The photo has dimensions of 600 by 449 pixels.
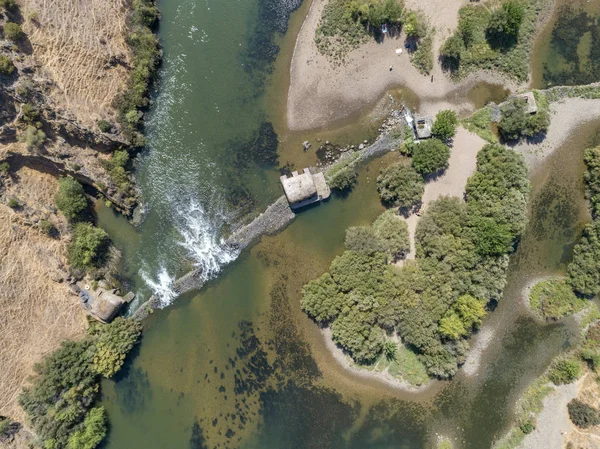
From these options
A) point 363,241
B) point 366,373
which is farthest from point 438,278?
point 366,373

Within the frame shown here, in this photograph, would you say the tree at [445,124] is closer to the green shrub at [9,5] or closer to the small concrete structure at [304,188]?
the small concrete structure at [304,188]

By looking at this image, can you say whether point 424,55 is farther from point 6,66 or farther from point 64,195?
point 6,66

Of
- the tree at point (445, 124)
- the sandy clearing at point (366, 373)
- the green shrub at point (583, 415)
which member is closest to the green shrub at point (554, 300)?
the green shrub at point (583, 415)

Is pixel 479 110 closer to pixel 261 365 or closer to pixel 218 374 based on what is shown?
pixel 261 365

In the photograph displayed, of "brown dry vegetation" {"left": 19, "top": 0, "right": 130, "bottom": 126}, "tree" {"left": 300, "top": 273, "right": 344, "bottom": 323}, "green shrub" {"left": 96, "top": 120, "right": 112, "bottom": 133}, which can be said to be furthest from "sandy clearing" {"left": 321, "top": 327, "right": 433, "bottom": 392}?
"brown dry vegetation" {"left": 19, "top": 0, "right": 130, "bottom": 126}

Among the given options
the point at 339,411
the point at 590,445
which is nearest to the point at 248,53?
the point at 339,411

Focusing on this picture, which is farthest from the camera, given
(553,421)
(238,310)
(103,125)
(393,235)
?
(238,310)
